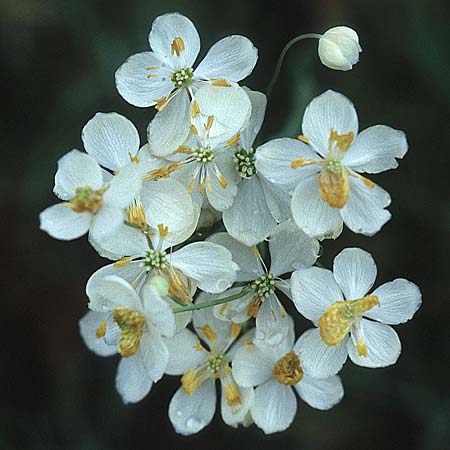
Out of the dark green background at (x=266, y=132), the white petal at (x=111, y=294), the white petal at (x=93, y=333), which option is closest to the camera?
the white petal at (x=111, y=294)

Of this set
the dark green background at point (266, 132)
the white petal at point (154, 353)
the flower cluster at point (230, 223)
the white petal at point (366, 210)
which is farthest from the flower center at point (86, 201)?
the dark green background at point (266, 132)

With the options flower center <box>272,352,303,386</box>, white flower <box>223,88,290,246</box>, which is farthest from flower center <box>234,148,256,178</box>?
flower center <box>272,352,303,386</box>

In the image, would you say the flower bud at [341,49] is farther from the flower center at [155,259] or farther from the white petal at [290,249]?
the flower center at [155,259]

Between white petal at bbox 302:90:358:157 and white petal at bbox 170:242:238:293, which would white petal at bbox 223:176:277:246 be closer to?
white petal at bbox 170:242:238:293

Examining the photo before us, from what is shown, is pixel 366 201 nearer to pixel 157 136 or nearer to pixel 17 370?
pixel 157 136

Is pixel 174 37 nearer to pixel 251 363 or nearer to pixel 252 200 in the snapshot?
pixel 252 200

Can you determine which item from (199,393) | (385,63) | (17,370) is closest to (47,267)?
(17,370)
